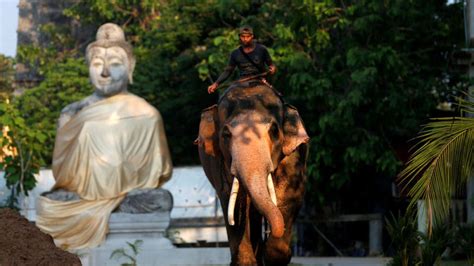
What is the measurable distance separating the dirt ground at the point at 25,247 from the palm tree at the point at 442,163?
3.17 metres

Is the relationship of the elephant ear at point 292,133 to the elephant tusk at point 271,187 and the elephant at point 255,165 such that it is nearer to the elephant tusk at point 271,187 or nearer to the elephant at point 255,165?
the elephant at point 255,165

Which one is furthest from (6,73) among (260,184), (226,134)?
(260,184)

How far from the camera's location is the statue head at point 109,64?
19891 mm

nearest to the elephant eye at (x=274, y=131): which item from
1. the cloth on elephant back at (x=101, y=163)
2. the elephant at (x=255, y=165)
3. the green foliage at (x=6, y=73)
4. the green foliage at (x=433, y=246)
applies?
the elephant at (x=255, y=165)

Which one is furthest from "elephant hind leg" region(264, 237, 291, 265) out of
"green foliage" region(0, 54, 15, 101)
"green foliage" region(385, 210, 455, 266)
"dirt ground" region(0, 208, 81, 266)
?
"green foliage" region(0, 54, 15, 101)

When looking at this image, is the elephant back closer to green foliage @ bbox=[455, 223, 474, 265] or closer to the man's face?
the man's face

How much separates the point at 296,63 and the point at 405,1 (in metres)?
1.97

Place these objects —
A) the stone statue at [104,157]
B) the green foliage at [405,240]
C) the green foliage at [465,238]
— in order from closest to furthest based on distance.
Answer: the green foliage at [405,240], the green foliage at [465,238], the stone statue at [104,157]

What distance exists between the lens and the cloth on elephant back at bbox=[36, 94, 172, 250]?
746 inches

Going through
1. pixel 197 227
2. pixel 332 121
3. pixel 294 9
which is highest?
pixel 294 9

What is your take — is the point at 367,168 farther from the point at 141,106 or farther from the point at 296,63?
the point at 141,106

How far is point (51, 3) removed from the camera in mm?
31188

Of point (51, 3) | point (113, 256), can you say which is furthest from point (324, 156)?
point (51, 3)

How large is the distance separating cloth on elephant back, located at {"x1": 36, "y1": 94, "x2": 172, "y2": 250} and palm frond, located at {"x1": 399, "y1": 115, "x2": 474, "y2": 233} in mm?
7652
